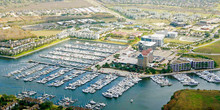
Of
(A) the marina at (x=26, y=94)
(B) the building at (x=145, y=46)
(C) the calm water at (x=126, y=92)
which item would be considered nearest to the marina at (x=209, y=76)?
(C) the calm water at (x=126, y=92)

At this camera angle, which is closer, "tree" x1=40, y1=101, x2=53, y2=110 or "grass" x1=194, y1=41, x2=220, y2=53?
"tree" x1=40, y1=101, x2=53, y2=110

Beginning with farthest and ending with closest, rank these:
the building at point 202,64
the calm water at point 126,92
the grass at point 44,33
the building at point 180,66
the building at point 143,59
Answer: the grass at point 44,33, the building at point 202,64, the building at point 143,59, the building at point 180,66, the calm water at point 126,92

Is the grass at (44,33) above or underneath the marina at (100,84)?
above

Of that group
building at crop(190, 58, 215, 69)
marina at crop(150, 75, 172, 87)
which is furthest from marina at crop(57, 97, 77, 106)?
building at crop(190, 58, 215, 69)

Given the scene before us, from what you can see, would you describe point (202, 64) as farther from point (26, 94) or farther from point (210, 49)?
point (26, 94)

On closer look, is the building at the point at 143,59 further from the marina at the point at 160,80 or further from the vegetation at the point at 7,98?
the vegetation at the point at 7,98

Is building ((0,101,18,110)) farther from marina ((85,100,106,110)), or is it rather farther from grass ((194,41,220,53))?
grass ((194,41,220,53))

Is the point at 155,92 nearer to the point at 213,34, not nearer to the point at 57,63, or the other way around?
the point at 57,63

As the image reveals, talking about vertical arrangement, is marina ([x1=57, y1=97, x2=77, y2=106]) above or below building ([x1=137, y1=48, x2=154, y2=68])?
below

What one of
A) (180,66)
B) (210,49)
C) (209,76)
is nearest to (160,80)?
(180,66)
